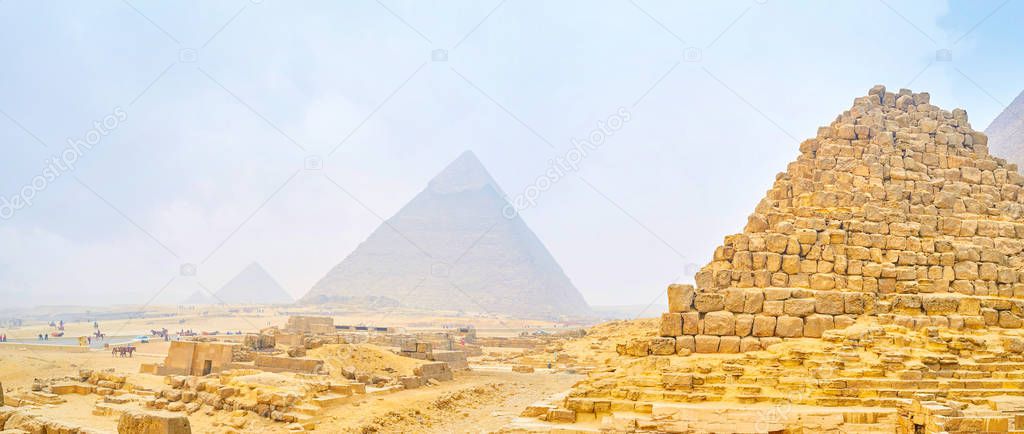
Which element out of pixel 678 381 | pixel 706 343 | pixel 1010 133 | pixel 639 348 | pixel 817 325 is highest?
pixel 1010 133

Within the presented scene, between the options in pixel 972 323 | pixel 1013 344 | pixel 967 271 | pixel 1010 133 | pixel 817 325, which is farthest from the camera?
pixel 1010 133

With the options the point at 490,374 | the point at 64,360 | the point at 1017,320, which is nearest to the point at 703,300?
the point at 1017,320

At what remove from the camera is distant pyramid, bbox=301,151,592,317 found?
380 feet

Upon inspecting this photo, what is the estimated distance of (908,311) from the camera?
33.2ft

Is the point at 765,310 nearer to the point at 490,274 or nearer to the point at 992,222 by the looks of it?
the point at 992,222

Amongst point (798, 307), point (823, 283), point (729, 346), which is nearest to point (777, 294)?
point (798, 307)

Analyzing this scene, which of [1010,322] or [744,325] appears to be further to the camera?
[1010,322]

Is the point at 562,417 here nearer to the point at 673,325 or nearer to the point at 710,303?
the point at 673,325

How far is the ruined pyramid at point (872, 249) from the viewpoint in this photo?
392 inches

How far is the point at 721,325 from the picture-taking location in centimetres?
988

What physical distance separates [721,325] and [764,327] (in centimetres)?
55

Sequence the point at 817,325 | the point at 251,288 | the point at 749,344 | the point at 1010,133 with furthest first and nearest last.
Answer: the point at 251,288 → the point at 1010,133 → the point at 817,325 → the point at 749,344

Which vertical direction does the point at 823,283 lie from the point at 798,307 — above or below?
above

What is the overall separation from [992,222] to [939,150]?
5.67 feet
